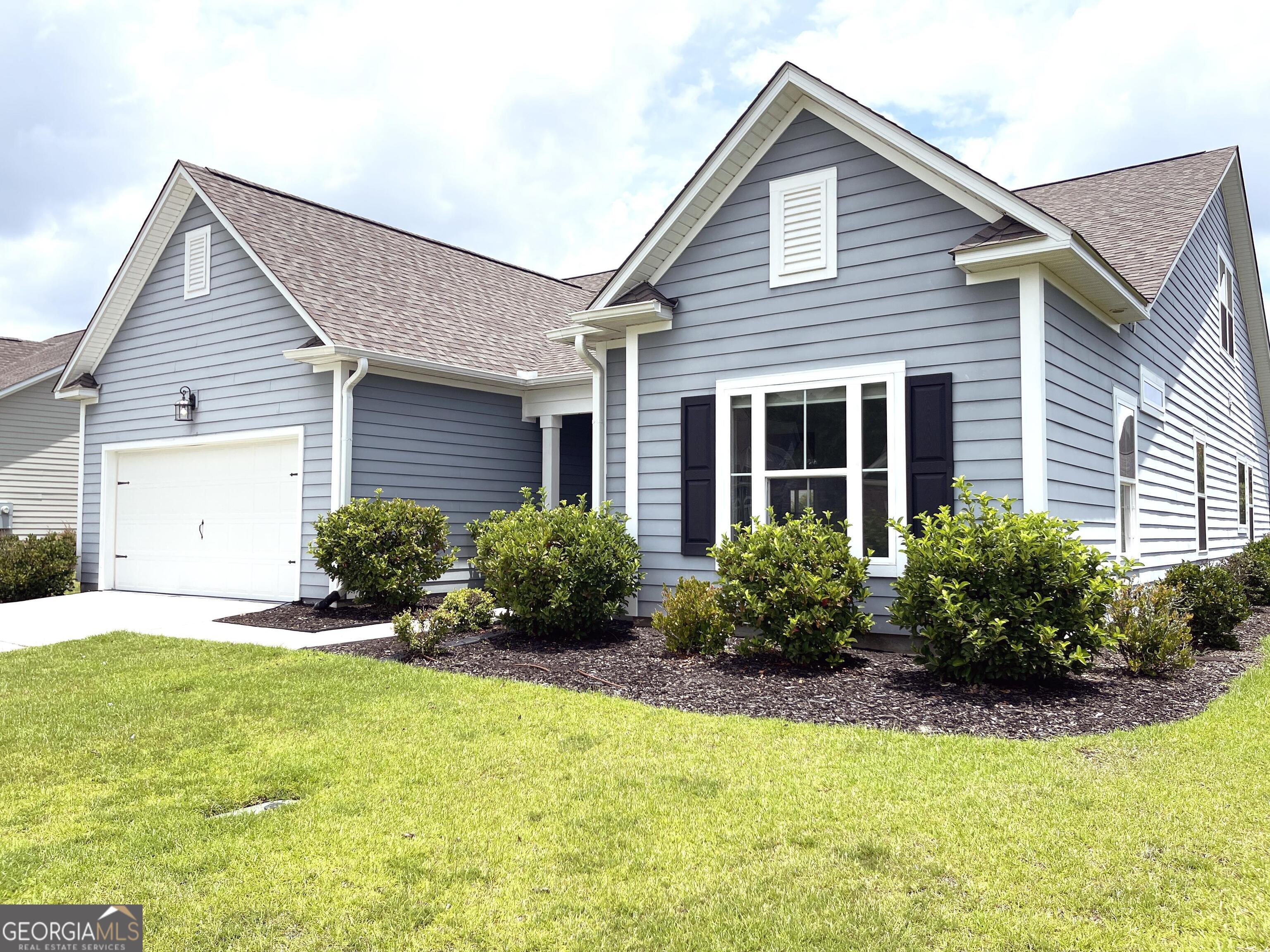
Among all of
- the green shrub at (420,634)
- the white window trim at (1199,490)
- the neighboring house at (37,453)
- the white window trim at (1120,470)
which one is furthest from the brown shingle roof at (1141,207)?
the neighboring house at (37,453)

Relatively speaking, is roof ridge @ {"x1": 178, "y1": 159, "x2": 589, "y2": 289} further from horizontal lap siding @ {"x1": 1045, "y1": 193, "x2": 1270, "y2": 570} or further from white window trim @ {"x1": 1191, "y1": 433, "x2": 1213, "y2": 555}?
white window trim @ {"x1": 1191, "y1": 433, "x2": 1213, "y2": 555}

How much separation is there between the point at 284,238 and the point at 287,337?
1.79 meters

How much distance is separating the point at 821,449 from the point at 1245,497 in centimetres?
1187

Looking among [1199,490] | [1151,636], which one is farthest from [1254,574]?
[1151,636]

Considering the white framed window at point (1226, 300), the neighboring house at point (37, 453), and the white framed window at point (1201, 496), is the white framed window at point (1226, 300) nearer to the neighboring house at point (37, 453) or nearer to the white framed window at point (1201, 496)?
the white framed window at point (1201, 496)

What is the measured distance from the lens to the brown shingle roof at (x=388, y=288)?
1190 cm

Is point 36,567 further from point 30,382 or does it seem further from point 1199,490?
point 1199,490

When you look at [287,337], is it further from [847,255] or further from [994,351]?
[994,351]

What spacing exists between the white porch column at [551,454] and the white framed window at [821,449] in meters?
4.71

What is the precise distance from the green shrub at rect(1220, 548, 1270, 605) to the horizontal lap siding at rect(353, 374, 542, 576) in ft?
32.4

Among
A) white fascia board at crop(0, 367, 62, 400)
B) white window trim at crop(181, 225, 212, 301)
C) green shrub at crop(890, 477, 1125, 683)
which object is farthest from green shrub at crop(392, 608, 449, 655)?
white fascia board at crop(0, 367, 62, 400)

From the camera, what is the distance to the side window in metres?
9.44

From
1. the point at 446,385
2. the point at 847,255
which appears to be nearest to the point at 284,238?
the point at 446,385

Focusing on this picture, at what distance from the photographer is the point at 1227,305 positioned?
1462cm
